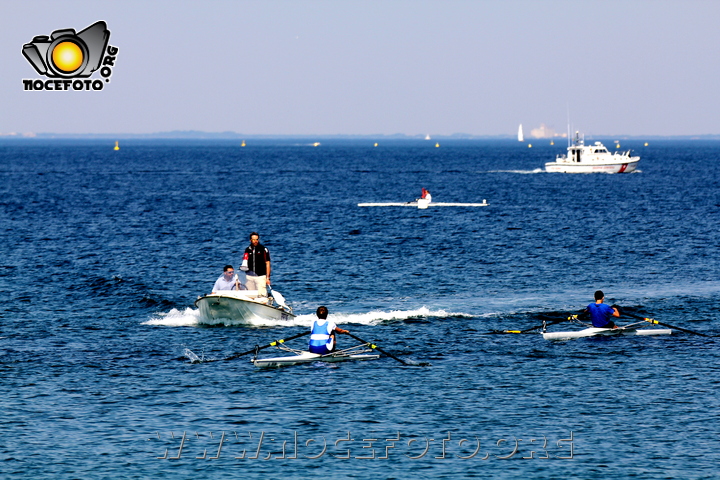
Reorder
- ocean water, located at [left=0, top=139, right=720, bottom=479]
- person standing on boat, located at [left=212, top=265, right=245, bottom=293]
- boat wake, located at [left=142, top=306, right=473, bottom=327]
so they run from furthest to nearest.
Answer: boat wake, located at [left=142, top=306, right=473, bottom=327]
person standing on boat, located at [left=212, top=265, right=245, bottom=293]
ocean water, located at [left=0, top=139, right=720, bottom=479]

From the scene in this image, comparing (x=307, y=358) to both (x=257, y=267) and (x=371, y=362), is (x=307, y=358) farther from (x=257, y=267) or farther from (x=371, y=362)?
(x=257, y=267)

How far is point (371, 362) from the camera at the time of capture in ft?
104

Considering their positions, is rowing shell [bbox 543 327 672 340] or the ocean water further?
rowing shell [bbox 543 327 672 340]

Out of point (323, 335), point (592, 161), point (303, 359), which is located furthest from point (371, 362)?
point (592, 161)

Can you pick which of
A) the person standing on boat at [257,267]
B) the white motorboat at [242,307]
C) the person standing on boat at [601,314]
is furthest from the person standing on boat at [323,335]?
the person standing on boat at [601,314]

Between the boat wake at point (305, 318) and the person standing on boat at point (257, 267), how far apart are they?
1.87m

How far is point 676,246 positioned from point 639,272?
13.3 m

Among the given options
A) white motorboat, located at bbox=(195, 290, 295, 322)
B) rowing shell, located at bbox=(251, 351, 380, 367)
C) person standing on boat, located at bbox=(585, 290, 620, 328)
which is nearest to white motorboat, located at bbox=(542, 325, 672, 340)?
person standing on boat, located at bbox=(585, 290, 620, 328)

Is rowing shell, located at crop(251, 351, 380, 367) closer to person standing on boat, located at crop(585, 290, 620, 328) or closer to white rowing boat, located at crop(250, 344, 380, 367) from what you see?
white rowing boat, located at crop(250, 344, 380, 367)

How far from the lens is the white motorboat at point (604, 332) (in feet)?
115

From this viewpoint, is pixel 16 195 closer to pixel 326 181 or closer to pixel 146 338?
pixel 326 181

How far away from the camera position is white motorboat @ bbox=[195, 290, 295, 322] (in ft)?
117

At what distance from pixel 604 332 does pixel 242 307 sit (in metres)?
13.7

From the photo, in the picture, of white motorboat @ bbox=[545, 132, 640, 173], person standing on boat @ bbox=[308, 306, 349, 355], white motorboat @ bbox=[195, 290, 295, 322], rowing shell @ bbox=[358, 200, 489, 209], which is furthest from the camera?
white motorboat @ bbox=[545, 132, 640, 173]
